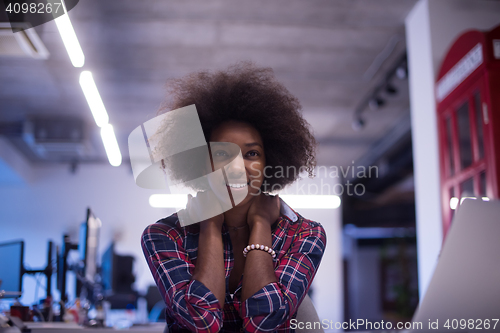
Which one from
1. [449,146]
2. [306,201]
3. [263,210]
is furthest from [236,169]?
[449,146]

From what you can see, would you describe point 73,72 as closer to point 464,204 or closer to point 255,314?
point 255,314

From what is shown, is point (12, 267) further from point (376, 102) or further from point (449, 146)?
point (376, 102)

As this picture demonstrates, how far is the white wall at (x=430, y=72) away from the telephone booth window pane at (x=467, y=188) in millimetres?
328

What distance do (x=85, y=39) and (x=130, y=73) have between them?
62cm

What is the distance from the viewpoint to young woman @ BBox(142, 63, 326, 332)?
3.64ft

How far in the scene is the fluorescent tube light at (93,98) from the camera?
171 inches

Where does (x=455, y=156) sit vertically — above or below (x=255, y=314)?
above

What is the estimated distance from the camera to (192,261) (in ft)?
4.19

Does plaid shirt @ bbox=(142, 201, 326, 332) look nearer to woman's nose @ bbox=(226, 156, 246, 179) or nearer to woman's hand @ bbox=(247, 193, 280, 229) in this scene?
woman's hand @ bbox=(247, 193, 280, 229)

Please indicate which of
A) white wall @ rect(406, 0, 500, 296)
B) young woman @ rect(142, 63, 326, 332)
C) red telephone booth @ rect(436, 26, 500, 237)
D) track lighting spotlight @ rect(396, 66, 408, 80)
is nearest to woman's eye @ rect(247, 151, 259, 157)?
young woman @ rect(142, 63, 326, 332)

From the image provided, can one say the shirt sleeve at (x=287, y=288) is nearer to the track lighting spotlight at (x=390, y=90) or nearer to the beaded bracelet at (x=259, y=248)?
the beaded bracelet at (x=259, y=248)

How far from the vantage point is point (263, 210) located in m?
1.34

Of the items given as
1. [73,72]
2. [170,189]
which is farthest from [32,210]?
[170,189]

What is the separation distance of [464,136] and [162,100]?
71.8 inches
